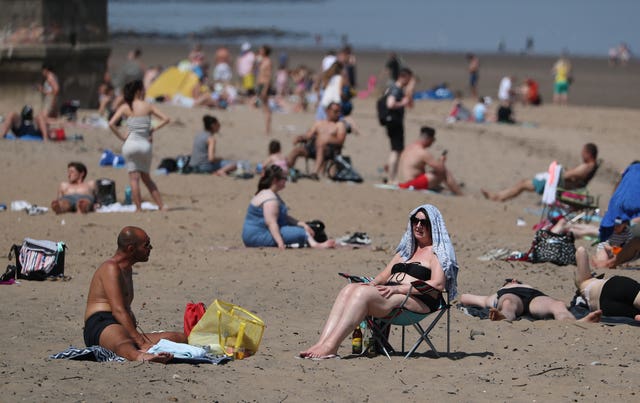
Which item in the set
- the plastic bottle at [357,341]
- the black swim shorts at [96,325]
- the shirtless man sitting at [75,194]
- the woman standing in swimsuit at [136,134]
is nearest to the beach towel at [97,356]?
the black swim shorts at [96,325]

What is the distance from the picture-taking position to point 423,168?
641 inches

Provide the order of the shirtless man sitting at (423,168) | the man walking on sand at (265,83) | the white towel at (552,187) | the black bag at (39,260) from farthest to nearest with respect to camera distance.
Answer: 1. the man walking on sand at (265,83)
2. the shirtless man sitting at (423,168)
3. the white towel at (552,187)
4. the black bag at (39,260)

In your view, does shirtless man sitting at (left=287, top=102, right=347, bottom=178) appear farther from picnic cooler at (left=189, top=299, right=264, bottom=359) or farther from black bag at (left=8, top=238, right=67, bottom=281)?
picnic cooler at (left=189, top=299, right=264, bottom=359)

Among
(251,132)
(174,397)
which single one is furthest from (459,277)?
(251,132)

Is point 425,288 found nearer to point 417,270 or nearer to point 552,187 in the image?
point 417,270

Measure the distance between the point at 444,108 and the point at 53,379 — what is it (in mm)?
23739

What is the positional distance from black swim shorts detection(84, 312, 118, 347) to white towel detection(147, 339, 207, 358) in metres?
0.33

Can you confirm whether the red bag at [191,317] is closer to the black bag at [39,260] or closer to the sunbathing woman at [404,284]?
the sunbathing woman at [404,284]

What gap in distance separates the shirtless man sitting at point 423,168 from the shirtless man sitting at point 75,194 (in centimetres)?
463

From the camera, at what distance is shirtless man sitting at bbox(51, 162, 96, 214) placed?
13.4 metres

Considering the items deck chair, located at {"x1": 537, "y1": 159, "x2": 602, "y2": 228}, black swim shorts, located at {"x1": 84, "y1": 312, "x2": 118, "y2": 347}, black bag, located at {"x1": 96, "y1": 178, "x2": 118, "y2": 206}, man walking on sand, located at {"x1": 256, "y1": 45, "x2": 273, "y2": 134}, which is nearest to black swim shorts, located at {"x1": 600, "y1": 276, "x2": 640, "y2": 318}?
black swim shorts, located at {"x1": 84, "y1": 312, "x2": 118, "y2": 347}

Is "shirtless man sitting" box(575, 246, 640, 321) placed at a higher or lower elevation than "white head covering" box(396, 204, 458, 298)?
lower

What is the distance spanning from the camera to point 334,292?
31.7 ft

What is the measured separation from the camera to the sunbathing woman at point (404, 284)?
7.32m
